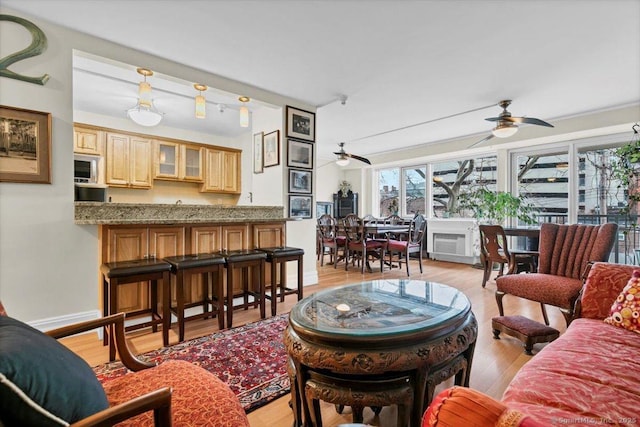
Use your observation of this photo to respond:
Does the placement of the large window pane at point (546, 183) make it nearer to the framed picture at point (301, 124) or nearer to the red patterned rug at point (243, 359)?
the framed picture at point (301, 124)

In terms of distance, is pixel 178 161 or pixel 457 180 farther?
pixel 457 180

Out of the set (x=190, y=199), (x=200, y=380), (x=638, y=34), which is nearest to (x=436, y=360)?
(x=200, y=380)

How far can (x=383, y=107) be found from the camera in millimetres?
4410

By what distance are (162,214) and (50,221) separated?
823 mm

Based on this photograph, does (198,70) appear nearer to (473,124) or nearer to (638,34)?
(638,34)

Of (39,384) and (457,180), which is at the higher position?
(457,180)

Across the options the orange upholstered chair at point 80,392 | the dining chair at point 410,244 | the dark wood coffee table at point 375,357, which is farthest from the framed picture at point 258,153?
the orange upholstered chair at point 80,392

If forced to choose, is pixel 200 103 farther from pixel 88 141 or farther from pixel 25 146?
pixel 88 141

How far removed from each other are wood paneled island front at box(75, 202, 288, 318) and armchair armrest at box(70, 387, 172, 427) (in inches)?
83.3

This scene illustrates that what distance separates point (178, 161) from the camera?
539cm

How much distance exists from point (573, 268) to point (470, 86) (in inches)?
91.1

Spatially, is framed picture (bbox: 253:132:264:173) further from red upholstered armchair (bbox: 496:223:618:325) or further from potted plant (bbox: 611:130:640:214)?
potted plant (bbox: 611:130:640:214)

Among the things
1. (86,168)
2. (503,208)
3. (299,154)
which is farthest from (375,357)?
(503,208)

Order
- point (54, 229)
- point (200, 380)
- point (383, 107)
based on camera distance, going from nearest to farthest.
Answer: point (200, 380)
point (54, 229)
point (383, 107)
